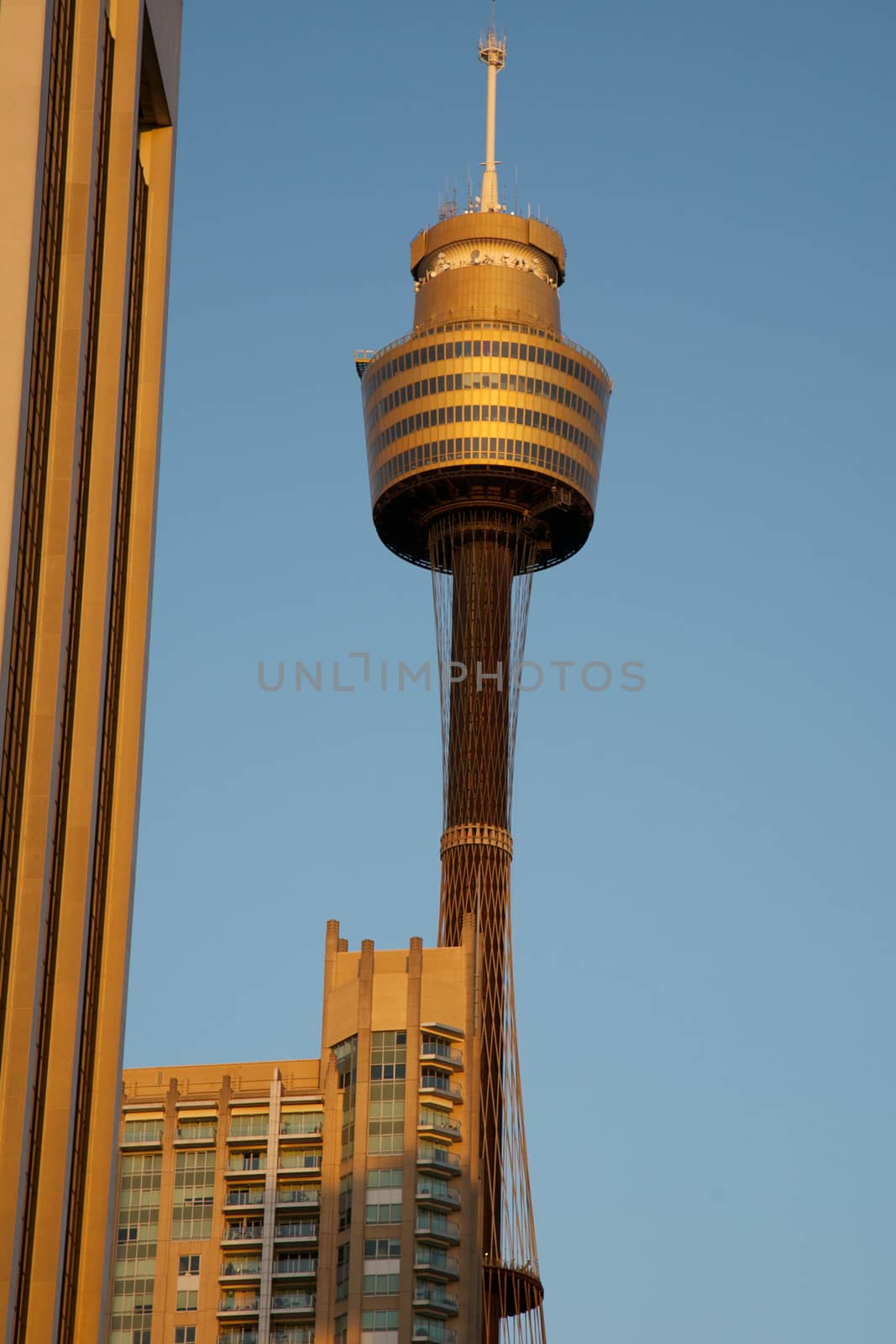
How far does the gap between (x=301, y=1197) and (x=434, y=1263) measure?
1096 centimetres

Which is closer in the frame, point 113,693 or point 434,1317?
point 113,693

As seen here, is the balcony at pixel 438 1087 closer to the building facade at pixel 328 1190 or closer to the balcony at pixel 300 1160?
the building facade at pixel 328 1190

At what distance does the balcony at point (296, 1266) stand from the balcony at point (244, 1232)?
2351 millimetres

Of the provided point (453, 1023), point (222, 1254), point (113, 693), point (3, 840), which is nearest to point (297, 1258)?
point (222, 1254)

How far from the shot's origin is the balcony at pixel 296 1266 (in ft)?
595

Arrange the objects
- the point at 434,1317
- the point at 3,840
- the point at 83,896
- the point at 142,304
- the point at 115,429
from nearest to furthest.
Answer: the point at 3,840 < the point at 83,896 < the point at 115,429 < the point at 142,304 < the point at 434,1317

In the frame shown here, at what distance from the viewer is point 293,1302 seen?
7106 inches

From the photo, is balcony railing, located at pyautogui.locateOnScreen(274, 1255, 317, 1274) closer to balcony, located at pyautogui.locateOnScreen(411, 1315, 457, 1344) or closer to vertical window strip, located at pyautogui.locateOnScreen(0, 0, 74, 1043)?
balcony, located at pyautogui.locateOnScreen(411, 1315, 457, 1344)

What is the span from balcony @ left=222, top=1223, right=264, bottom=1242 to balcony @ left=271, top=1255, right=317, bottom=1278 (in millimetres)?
2351

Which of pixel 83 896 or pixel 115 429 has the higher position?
pixel 115 429

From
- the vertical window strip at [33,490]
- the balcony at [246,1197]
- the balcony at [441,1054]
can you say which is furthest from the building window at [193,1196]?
the vertical window strip at [33,490]

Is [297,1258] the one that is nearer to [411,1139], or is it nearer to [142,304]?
[411,1139]

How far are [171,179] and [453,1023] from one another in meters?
90.1

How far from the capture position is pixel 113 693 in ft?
332
